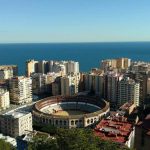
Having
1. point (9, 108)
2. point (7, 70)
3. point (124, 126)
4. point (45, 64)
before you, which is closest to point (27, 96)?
point (9, 108)

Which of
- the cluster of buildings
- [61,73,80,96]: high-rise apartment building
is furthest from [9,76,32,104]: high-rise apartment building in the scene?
[61,73,80,96]: high-rise apartment building

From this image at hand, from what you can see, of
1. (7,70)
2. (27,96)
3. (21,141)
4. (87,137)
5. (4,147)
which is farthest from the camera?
(7,70)

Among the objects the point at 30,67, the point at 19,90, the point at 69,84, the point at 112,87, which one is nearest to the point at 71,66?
the point at 30,67

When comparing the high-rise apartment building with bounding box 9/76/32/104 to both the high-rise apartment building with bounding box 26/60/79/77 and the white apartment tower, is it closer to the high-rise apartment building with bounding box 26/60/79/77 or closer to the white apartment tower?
the high-rise apartment building with bounding box 26/60/79/77

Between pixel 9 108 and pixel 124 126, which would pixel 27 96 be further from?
pixel 124 126

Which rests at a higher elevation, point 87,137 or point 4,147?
point 87,137

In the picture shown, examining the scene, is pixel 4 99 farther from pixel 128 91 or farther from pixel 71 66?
pixel 71 66

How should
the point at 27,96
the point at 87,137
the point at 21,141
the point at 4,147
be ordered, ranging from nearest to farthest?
the point at 87,137 → the point at 4,147 → the point at 21,141 → the point at 27,96
